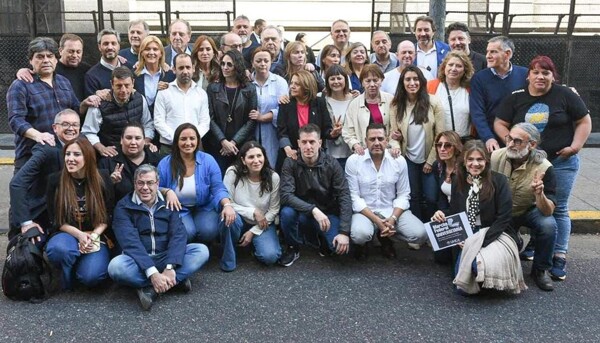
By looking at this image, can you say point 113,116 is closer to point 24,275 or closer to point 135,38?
point 135,38

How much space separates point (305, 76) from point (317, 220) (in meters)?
1.42

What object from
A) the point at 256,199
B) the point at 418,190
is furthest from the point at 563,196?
the point at 256,199

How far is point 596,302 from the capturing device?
4.59 metres

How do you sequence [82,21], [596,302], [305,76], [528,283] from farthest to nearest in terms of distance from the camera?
[82,21] < [305,76] < [528,283] < [596,302]

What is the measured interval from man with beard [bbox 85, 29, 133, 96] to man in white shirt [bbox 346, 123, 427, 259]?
246 cm

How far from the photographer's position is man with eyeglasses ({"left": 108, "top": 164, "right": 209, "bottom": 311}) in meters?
4.55

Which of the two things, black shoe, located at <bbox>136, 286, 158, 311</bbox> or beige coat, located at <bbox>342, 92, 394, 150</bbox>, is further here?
beige coat, located at <bbox>342, 92, 394, 150</bbox>

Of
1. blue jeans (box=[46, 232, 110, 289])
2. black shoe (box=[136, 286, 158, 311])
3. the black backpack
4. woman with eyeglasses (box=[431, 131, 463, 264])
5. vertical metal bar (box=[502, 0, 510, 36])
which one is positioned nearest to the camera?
black shoe (box=[136, 286, 158, 311])

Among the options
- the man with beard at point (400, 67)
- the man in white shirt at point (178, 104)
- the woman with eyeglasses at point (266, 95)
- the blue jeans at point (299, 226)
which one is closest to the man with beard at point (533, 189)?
the blue jeans at point (299, 226)

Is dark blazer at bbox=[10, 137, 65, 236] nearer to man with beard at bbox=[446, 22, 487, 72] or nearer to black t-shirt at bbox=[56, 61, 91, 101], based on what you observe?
black t-shirt at bbox=[56, 61, 91, 101]

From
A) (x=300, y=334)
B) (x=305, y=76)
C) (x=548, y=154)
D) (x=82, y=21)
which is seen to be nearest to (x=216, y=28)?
(x=82, y=21)

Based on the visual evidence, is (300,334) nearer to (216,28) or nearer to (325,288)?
(325,288)

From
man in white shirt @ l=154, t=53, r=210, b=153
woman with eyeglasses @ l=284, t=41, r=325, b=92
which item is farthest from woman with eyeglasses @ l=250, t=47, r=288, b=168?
man in white shirt @ l=154, t=53, r=210, b=153

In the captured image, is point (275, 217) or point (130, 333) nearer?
point (130, 333)
